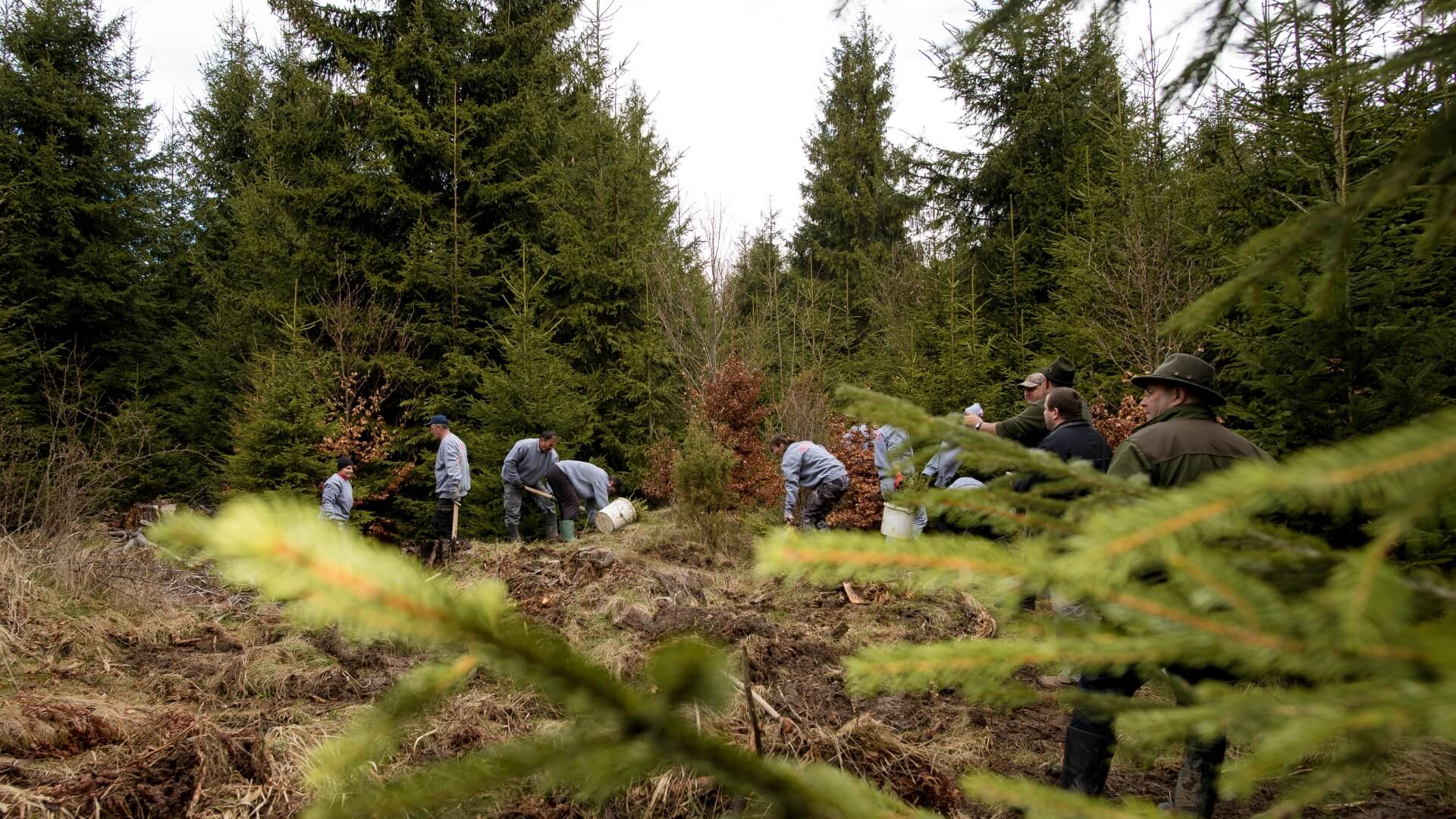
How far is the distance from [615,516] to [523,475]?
162 centimetres

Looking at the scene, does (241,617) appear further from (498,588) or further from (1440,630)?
(1440,630)

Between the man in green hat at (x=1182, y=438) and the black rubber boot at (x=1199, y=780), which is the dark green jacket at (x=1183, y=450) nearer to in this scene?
the man in green hat at (x=1182, y=438)

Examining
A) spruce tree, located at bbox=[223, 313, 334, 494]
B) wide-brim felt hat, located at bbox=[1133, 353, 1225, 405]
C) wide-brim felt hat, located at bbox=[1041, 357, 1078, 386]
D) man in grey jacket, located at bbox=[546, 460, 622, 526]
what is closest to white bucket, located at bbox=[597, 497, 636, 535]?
man in grey jacket, located at bbox=[546, 460, 622, 526]

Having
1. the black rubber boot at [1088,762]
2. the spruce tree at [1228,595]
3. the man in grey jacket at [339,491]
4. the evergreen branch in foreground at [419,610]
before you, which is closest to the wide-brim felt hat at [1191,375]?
the black rubber boot at [1088,762]

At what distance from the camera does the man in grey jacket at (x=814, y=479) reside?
8719mm

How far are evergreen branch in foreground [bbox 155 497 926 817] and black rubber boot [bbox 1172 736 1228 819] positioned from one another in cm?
287

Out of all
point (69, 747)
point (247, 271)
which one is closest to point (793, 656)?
point (69, 747)

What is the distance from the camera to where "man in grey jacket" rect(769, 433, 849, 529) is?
872 centimetres

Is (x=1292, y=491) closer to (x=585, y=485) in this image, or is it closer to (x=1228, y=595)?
(x=1228, y=595)

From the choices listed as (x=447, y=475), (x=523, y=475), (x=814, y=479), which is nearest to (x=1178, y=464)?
(x=814, y=479)

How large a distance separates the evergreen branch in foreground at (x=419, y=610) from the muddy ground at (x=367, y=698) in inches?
11.6

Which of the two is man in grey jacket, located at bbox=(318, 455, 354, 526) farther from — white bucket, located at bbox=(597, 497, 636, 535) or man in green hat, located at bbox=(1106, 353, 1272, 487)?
man in green hat, located at bbox=(1106, 353, 1272, 487)

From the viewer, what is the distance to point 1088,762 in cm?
288

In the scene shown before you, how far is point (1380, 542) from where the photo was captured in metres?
0.55
